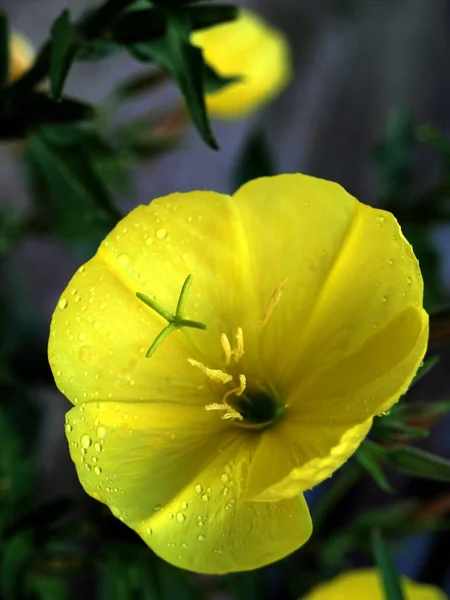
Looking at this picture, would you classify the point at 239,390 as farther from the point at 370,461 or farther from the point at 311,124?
the point at 311,124

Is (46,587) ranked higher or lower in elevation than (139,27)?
lower

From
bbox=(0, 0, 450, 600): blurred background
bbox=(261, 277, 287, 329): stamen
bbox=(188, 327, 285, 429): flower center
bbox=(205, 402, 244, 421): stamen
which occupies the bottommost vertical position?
bbox=(0, 0, 450, 600): blurred background

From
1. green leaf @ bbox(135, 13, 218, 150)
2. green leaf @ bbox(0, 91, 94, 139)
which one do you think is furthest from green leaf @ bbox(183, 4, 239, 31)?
green leaf @ bbox(0, 91, 94, 139)

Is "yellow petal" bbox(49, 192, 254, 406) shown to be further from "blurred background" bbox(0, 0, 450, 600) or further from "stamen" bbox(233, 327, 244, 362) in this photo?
"blurred background" bbox(0, 0, 450, 600)

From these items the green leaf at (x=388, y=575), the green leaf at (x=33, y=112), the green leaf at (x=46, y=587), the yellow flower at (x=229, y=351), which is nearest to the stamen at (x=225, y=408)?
the yellow flower at (x=229, y=351)

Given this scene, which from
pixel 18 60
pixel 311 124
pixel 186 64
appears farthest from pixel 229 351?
pixel 311 124
